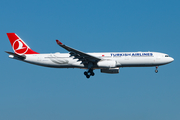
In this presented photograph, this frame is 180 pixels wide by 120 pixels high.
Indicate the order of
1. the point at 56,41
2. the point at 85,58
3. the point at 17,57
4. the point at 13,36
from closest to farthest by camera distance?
the point at 56,41
the point at 85,58
the point at 17,57
the point at 13,36

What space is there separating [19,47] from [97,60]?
1540cm

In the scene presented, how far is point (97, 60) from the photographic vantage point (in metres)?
53.2

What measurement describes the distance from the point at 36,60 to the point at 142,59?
18052 millimetres

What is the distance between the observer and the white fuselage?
174 feet

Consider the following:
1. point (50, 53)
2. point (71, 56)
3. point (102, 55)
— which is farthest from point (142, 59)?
point (50, 53)

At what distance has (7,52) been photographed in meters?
52.9

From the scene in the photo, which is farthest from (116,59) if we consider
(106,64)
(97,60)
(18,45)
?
(18,45)

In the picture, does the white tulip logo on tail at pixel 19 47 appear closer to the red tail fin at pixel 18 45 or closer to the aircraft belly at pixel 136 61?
the red tail fin at pixel 18 45

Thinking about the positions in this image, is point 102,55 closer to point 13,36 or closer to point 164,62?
point 164,62

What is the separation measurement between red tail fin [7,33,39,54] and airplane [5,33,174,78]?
1.92 metres

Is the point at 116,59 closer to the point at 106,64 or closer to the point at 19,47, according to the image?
the point at 106,64

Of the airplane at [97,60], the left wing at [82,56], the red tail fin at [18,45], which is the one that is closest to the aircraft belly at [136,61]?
the airplane at [97,60]

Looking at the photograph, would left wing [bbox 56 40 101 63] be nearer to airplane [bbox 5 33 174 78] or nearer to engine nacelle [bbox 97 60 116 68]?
airplane [bbox 5 33 174 78]

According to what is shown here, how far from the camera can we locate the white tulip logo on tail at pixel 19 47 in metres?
58.6
